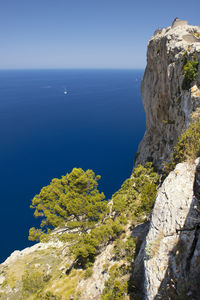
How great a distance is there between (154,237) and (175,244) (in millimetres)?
1027

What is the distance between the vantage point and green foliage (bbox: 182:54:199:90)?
56.7 feet

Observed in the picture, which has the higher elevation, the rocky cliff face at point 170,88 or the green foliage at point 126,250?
the rocky cliff face at point 170,88

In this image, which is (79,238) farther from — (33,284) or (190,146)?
(190,146)

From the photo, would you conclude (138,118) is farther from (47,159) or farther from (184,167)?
(184,167)

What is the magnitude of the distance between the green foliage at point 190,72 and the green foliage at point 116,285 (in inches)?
694

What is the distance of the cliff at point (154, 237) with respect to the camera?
300 inches

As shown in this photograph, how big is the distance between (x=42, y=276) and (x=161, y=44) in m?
34.2

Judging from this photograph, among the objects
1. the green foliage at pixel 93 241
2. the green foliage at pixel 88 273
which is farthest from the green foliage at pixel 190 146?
the green foliage at pixel 88 273

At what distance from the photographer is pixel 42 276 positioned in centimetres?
1986

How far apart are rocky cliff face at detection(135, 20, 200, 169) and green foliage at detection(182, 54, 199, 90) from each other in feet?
1.74

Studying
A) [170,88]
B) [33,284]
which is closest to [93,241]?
[33,284]

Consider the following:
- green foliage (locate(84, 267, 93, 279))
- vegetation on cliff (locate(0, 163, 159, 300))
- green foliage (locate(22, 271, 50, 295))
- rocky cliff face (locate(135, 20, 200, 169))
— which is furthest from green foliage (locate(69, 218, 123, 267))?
rocky cliff face (locate(135, 20, 200, 169))

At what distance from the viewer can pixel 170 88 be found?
23.0m

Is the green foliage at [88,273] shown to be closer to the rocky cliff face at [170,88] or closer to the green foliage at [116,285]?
the green foliage at [116,285]
